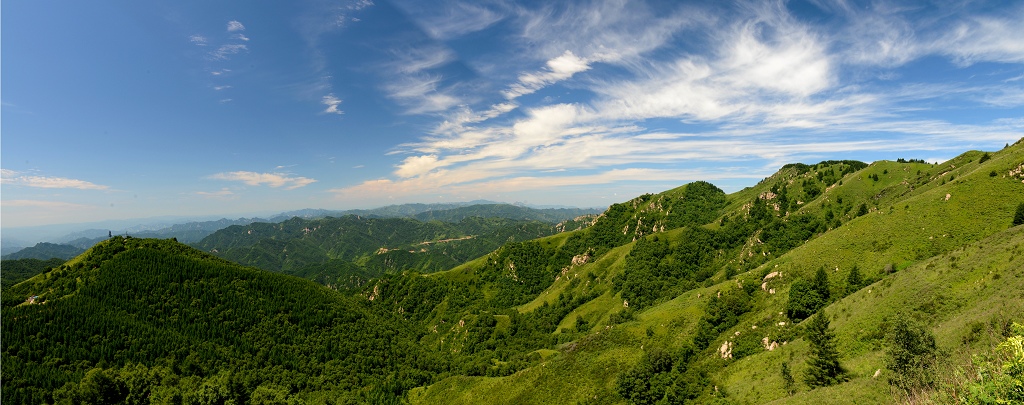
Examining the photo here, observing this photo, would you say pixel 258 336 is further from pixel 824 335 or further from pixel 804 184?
pixel 804 184

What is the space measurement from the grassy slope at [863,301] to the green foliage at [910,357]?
10.6ft

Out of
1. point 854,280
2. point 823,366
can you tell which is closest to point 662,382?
point 823,366

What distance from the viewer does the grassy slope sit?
154ft

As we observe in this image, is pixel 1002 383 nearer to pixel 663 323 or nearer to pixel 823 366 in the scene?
pixel 823 366

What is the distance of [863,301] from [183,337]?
7967 inches

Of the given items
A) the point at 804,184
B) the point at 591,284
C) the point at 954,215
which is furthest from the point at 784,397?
the point at 804,184

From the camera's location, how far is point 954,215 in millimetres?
78625

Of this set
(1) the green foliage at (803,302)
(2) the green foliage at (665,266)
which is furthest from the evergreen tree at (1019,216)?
(2) the green foliage at (665,266)

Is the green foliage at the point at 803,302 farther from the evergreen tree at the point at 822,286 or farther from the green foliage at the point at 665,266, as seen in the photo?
the green foliage at the point at 665,266

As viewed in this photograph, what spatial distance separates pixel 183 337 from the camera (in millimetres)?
130125

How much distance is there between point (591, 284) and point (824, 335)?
498 ft

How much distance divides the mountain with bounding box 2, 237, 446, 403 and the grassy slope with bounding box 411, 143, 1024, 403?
52.6 metres

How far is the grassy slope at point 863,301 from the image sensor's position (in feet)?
154

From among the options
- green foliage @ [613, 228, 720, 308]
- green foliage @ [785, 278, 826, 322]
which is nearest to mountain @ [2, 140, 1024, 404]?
green foliage @ [785, 278, 826, 322]
